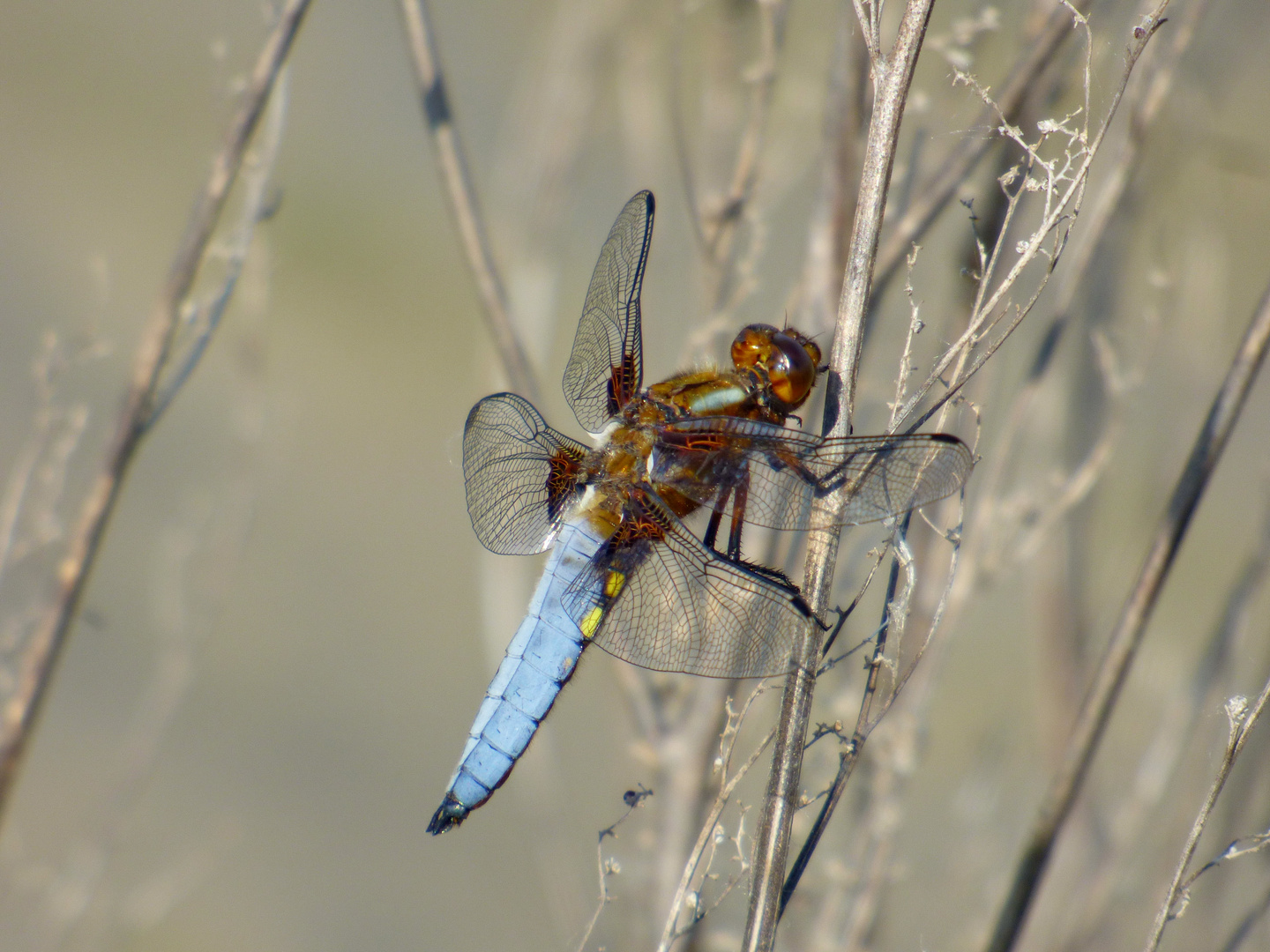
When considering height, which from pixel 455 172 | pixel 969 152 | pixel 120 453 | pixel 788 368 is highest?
pixel 969 152

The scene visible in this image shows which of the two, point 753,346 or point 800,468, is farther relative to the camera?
point 753,346

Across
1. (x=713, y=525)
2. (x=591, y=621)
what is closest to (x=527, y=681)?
(x=591, y=621)

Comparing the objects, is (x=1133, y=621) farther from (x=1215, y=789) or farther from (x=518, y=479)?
(x=518, y=479)

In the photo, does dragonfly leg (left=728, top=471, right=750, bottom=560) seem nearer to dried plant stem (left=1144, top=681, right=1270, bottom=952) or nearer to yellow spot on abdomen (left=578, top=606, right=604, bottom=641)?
yellow spot on abdomen (left=578, top=606, right=604, bottom=641)

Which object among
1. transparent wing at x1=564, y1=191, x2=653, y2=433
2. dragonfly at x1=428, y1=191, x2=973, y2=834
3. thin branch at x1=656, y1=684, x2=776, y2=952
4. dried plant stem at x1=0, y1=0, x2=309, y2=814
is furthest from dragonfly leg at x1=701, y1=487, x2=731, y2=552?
dried plant stem at x1=0, y1=0, x2=309, y2=814

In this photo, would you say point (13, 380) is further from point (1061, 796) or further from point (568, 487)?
point (1061, 796)

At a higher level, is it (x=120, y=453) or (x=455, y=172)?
(x=455, y=172)
